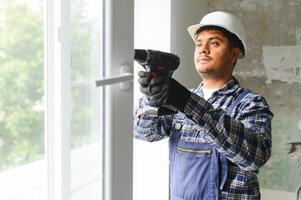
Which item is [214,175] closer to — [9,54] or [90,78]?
[90,78]

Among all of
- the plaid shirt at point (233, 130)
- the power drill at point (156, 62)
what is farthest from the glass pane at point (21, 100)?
the plaid shirt at point (233, 130)

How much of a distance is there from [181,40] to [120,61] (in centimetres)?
130

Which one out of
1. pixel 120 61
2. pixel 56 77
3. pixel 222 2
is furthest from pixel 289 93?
pixel 56 77

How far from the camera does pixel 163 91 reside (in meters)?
1.31

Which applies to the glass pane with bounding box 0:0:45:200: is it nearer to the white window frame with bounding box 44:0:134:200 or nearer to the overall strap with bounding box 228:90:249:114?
the white window frame with bounding box 44:0:134:200

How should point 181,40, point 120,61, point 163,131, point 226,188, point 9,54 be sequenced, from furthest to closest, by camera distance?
point 181,40 < point 163,131 < point 226,188 < point 120,61 < point 9,54

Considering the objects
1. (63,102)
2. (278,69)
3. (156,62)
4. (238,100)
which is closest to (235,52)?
(238,100)

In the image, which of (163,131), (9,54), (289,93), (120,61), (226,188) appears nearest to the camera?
(9,54)

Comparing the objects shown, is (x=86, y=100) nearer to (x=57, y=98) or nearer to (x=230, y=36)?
(x=57, y=98)

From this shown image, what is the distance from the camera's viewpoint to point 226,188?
5.15 feet

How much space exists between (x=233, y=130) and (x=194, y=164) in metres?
0.29

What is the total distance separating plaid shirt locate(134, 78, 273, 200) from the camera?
→ 1.40 metres

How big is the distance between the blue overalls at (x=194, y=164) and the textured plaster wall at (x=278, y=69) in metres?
0.95

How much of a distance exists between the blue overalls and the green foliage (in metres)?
0.86
